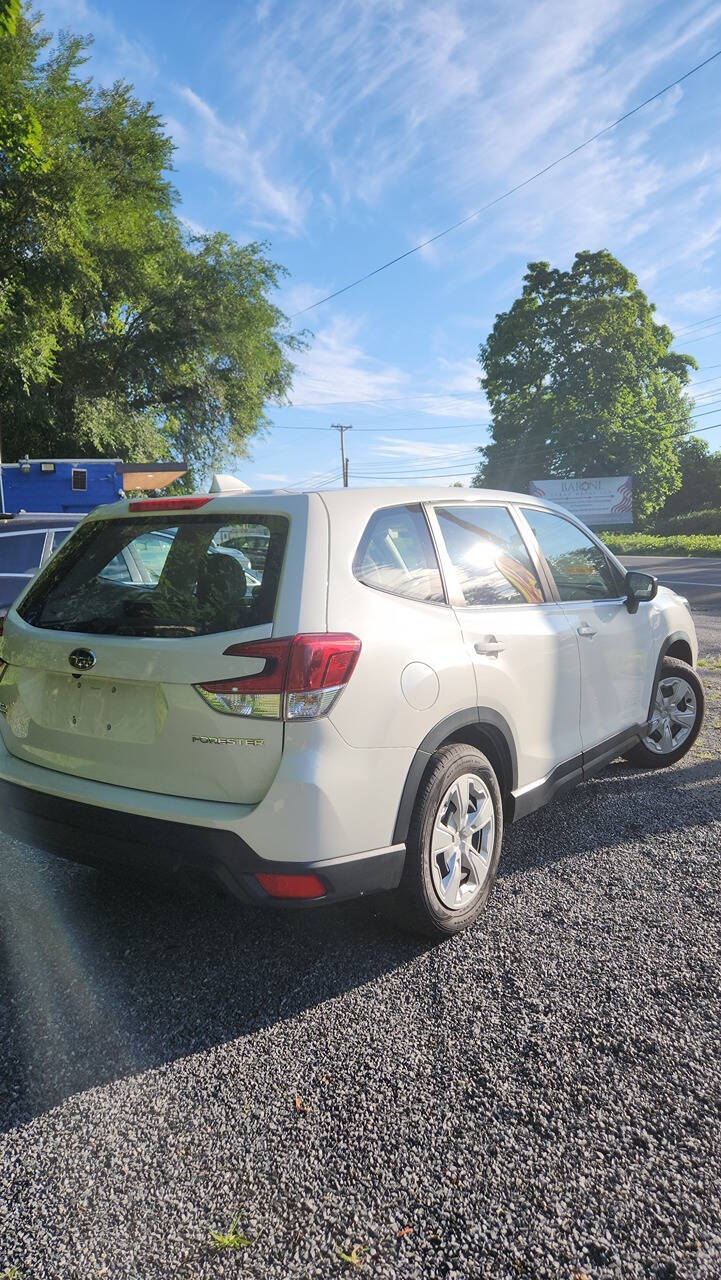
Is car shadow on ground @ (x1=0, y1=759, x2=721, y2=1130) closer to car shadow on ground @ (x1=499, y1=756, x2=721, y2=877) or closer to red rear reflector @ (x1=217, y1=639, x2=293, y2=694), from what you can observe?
car shadow on ground @ (x1=499, y1=756, x2=721, y2=877)

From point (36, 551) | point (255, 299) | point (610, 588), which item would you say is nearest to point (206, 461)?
point (255, 299)

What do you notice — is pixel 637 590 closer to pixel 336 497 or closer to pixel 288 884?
pixel 336 497

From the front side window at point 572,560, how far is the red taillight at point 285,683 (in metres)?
1.79

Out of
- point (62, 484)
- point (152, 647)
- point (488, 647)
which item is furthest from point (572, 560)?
point (62, 484)

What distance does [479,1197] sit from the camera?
1.79m

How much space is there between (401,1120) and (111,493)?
419 inches

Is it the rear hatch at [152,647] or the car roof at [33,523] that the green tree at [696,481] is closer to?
the car roof at [33,523]

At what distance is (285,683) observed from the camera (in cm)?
227

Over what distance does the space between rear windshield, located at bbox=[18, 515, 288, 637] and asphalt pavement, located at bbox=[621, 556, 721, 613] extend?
1286 cm

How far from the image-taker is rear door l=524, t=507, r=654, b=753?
3.75m

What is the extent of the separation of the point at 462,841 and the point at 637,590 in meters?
2.08

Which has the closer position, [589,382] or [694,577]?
[694,577]

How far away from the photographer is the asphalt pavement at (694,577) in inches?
612

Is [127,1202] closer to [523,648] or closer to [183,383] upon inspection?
[523,648]
